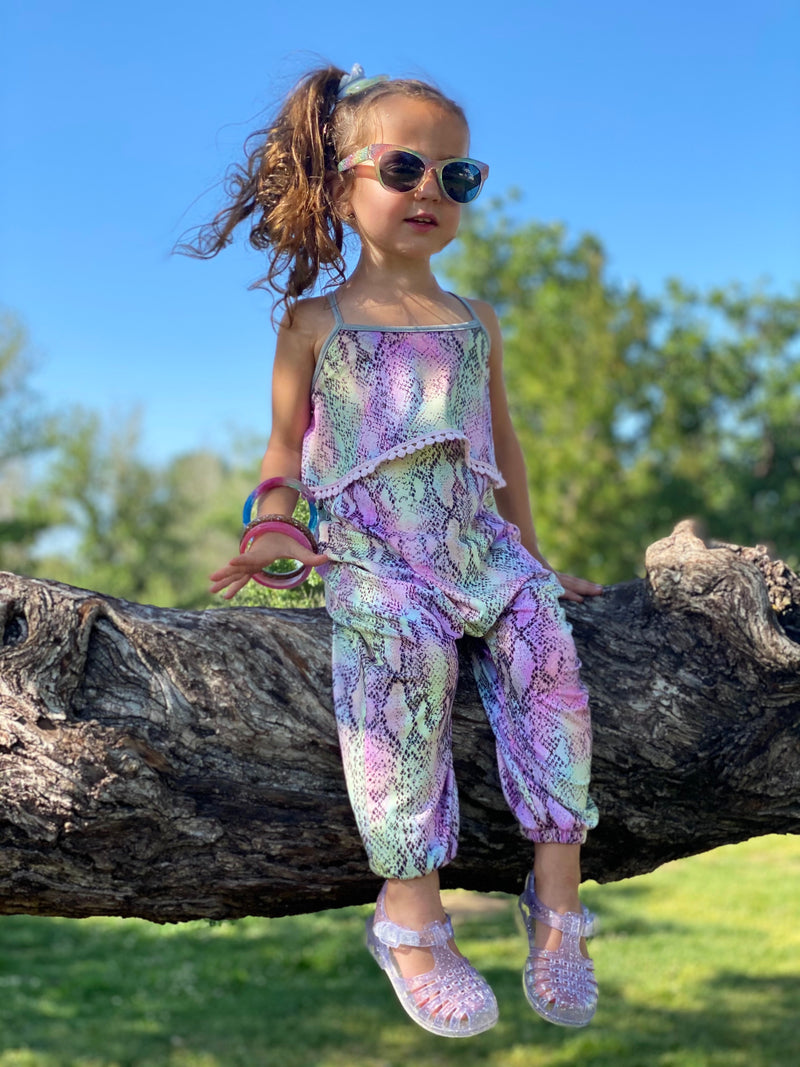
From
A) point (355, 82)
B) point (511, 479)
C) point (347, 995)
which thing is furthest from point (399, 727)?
point (347, 995)

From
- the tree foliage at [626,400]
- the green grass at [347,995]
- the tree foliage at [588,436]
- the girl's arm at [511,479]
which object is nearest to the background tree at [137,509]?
the tree foliage at [588,436]

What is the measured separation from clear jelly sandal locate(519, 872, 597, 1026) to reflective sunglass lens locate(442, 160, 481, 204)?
5.90ft

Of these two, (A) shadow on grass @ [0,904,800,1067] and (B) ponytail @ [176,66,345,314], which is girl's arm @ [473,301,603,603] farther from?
(A) shadow on grass @ [0,904,800,1067]

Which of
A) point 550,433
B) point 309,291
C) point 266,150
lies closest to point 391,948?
point 309,291

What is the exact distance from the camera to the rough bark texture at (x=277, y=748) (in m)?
2.52

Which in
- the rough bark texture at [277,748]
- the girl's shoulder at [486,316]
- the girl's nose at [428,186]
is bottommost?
the rough bark texture at [277,748]

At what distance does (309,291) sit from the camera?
3090 millimetres

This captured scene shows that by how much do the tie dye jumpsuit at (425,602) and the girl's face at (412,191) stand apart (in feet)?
0.76

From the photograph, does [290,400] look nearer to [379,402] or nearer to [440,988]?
[379,402]

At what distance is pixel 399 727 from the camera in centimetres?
252

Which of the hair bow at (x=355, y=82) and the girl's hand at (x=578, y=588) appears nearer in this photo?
the hair bow at (x=355, y=82)

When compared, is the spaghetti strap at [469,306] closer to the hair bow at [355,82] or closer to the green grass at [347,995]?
the hair bow at [355,82]

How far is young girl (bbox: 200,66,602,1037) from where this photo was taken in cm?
251

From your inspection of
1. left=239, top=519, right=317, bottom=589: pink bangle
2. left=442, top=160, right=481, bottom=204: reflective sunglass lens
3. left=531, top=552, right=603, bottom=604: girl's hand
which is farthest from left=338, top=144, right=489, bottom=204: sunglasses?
left=531, top=552, right=603, bottom=604: girl's hand
